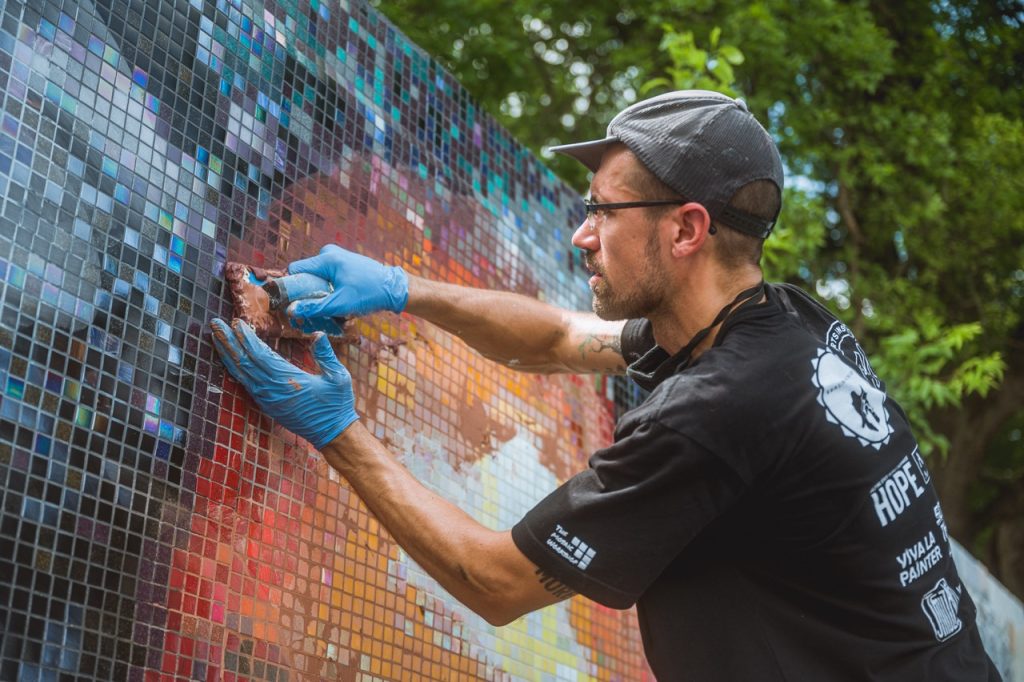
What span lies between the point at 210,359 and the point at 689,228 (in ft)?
3.40

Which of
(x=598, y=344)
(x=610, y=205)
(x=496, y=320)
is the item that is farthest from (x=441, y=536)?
(x=598, y=344)

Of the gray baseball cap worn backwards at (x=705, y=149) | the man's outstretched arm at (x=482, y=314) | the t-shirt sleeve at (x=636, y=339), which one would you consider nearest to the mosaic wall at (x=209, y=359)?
the man's outstretched arm at (x=482, y=314)

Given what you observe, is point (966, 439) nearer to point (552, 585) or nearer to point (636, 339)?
point (636, 339)

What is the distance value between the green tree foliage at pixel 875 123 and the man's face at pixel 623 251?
→ 196 inches

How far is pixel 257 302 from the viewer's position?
8.06 ft

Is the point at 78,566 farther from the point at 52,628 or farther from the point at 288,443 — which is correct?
the point at 288,443

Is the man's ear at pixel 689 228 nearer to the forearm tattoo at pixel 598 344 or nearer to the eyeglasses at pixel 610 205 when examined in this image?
the eyeglasses at pixel 610 205

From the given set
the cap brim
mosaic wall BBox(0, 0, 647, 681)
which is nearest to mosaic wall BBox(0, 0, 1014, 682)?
mosaic wall BBox(0, 0, 647, 681)

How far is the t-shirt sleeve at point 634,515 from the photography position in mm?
2107

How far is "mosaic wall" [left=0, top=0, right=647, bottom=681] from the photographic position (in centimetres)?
194

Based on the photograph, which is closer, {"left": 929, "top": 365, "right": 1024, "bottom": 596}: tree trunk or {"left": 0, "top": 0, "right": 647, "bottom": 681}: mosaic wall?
{"left": 0, "top": 0, "right": 647, "bottom": 681}: mosaic wall

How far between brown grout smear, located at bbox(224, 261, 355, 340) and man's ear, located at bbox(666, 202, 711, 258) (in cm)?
85

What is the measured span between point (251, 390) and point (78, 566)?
1.81 ft

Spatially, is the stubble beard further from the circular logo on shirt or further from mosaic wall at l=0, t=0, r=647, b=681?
mosaic wall at l=0, t=0, r=647, b=681
